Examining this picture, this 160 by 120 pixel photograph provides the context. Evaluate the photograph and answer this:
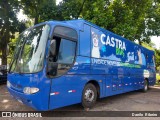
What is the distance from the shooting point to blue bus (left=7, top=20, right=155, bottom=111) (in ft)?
18.1

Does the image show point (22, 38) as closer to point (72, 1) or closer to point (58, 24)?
point (58, 24)

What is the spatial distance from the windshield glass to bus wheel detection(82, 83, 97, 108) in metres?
2.25

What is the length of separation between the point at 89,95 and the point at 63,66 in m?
1.88

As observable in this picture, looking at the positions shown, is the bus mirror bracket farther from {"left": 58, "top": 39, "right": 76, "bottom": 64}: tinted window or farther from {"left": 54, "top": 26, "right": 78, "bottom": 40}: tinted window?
{"left": 54, "top": 26, "right": 78, "bottom": 40}: tinted window

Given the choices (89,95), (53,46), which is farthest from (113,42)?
(53,46)

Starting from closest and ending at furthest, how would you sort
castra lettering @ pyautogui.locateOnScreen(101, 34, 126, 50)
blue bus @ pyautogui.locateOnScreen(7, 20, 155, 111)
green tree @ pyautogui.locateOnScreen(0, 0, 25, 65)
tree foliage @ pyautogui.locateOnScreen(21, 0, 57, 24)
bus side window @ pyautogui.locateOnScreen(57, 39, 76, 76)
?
blue bus @ pyautogui.locateOnScreen(7, 20, 155, 111)
bus side window @ pyautogui.locateOnScreen(57, 39, 76, 76)
castra lettering @ pyautogui.locateOnScreen(101, 34, 126, 50)
tree foliage @ pyautogui.locateOnScreen(21, 0, 57, 24)
green tree @ pyautogui.locateOnScreen(0, 0, 25, 65)

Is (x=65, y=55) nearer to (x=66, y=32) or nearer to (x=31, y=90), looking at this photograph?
(x=66, y=32)

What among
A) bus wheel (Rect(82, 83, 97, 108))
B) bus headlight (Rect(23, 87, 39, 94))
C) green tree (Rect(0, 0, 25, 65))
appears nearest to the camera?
bus headlight (Rect(23, 87, 39, 94))

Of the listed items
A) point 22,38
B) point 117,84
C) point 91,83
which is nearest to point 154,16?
point 117,84

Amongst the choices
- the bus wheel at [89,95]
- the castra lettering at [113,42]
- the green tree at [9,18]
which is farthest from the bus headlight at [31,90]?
the green tree at [9,18]

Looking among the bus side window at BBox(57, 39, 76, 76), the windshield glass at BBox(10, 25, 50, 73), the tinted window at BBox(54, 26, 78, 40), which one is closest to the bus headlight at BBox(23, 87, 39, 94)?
the windshield glass at BBox(10, 25, 50, 73)

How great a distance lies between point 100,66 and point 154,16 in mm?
14944

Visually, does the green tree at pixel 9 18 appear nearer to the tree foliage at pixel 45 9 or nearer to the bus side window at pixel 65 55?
the tree foliage at pixel 45 9

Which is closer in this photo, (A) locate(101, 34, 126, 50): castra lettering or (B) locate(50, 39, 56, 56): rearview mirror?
(B) locate(50, 39, 56, 56): rearview mirror
